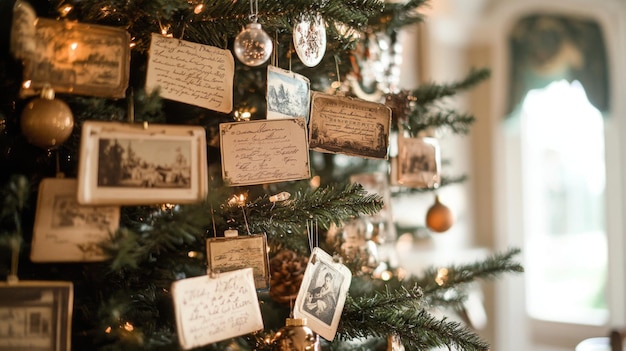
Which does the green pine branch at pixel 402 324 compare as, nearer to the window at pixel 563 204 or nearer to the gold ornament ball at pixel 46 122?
the gold ornament ball at pixel 46 122

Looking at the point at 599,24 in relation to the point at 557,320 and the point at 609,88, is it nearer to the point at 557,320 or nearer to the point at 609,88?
the point at 609,88

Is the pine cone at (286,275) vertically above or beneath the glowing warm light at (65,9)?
beneath

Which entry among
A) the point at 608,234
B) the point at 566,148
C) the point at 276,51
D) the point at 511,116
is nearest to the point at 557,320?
the point at 608,234

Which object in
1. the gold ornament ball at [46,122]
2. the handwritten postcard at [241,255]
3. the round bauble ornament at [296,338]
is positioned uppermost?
the gold ornament ball at [46,122]

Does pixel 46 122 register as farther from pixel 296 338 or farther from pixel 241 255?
pixel 296 338

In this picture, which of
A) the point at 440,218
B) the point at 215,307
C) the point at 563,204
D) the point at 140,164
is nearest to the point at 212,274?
the point at 215,307

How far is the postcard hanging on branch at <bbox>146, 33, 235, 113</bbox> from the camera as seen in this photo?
2.03ft

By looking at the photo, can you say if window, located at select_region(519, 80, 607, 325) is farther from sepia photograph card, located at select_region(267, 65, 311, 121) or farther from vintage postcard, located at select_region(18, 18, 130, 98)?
vintage postcard, located at select_region(18, 18, 130, 98)

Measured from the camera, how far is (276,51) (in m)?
0.73

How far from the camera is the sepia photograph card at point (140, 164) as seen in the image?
526 millimetres

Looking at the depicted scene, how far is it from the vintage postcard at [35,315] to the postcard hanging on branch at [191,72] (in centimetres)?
23

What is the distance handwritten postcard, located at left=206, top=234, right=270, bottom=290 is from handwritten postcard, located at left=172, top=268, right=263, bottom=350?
24 millimetres

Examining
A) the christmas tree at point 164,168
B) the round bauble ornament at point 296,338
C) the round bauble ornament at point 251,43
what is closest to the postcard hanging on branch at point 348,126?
the christmas tree at point 164,168

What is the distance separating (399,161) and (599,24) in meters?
1.66
